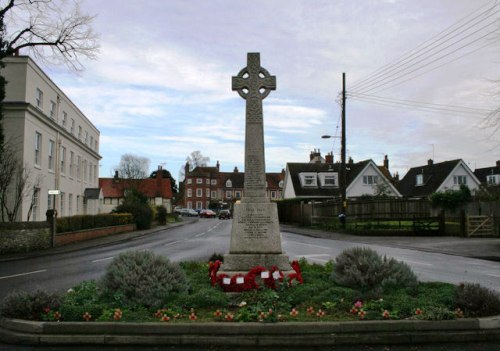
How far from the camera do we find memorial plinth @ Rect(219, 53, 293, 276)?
930 centimetres

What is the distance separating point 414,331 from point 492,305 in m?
1.40

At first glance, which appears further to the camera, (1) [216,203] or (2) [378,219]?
(1) [216,203]

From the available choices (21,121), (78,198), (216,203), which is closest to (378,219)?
(21,121)

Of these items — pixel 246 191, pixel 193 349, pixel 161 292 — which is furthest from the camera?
pixel 246 191

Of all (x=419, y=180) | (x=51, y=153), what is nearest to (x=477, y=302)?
(x=51, y=153)

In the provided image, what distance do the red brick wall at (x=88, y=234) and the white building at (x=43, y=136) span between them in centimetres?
245

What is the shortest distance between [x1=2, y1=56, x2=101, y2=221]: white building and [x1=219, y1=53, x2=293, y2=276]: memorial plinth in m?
20.1

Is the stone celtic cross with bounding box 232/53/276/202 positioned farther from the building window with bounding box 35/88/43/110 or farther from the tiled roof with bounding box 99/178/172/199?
the tiled roof with bounding box 99/178/172/199

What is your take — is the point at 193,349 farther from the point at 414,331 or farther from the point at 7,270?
the point at 7,270

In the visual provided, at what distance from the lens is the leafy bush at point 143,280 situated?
6953 millimetres

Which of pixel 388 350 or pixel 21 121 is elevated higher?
pixel 21 121

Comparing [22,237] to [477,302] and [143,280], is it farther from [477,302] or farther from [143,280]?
[477,302]

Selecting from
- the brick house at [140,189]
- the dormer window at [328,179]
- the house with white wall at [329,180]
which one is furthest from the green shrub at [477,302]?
the brick house at [140,189]

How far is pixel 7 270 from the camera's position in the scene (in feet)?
49.3
